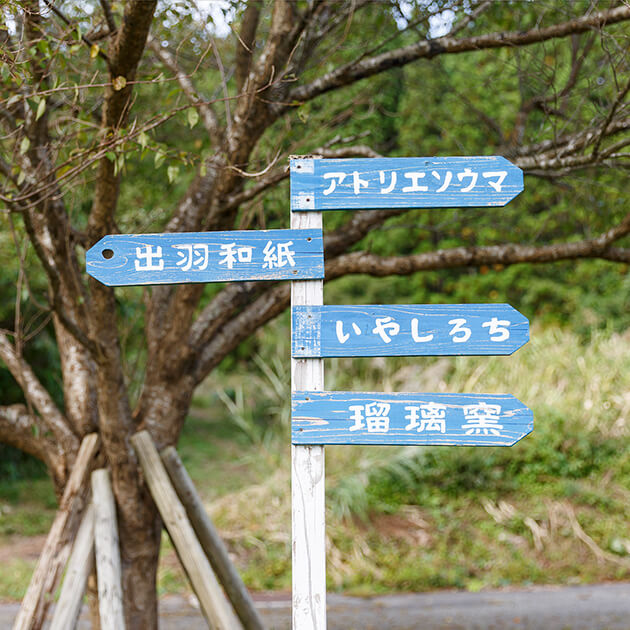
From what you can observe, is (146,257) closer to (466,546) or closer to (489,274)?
(466,546)

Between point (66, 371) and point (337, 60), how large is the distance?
12.0 feet

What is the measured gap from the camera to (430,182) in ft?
8.07

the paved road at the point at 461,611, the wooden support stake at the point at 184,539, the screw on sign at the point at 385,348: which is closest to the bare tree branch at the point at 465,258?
the wooden support stake at the point at 184,539

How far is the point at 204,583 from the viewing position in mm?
3424

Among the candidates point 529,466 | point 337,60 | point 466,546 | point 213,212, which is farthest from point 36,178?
point 529,466

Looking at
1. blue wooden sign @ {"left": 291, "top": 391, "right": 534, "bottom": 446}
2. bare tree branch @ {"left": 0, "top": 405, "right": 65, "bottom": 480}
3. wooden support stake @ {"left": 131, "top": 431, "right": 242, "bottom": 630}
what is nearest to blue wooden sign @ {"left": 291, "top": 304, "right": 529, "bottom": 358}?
blue wooden sign @ {"left": 291, "top": 391, "right": 534, "bottom": 446}

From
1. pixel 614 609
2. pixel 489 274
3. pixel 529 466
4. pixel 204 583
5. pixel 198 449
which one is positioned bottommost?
pixel 614 609

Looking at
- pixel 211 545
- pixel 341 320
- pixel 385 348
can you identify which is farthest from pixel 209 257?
pixel 211 545

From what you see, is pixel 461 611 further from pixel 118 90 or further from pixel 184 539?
pixel 118 90

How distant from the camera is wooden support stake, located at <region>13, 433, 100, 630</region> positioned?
10.8ft

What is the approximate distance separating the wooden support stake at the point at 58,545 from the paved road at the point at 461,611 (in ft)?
7.14

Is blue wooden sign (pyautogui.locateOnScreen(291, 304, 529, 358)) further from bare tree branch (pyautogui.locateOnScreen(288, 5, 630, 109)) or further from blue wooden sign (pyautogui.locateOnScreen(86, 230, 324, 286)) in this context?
bare tree branch (pyautogui.locateOnScreen(288, 5, 630, 109))

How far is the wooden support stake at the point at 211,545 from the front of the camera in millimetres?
3777

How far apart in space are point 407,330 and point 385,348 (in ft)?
0.31
